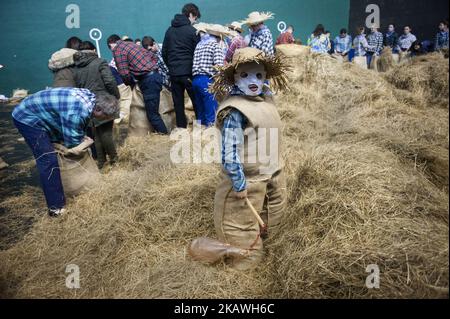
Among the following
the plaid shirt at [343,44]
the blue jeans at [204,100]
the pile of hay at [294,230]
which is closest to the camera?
the pile of hay at [294,230]

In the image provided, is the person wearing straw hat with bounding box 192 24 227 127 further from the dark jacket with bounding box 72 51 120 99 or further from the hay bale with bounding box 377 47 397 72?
the hay bale with bounding box 377 47 397 72

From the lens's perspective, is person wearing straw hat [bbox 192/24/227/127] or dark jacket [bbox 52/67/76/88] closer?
dark jacket [bbox 52/67/76/88]

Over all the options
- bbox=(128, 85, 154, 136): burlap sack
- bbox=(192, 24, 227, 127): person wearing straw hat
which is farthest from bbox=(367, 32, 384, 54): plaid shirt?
bbox=(128, 85, 154, 136): burlap sack

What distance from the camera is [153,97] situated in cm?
464

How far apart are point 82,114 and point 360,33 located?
8.59 meters

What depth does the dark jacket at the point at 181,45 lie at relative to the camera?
4629mm

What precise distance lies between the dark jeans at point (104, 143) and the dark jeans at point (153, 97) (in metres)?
0.67

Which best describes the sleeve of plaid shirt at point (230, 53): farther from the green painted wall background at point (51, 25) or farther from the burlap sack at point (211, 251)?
the green painted wall background at point (51, 25)

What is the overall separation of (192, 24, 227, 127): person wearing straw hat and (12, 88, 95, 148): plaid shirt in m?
1.79

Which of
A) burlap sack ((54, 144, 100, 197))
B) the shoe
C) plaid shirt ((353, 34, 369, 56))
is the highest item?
plaid shirt ((353, 34, 369, 56))

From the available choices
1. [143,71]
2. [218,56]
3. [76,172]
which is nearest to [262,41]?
[218,56]

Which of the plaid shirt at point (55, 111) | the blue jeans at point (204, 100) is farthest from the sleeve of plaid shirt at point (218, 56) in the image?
the plaid shirt at point (55, 111)

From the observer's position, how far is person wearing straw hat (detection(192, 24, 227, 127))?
4.43 metres
